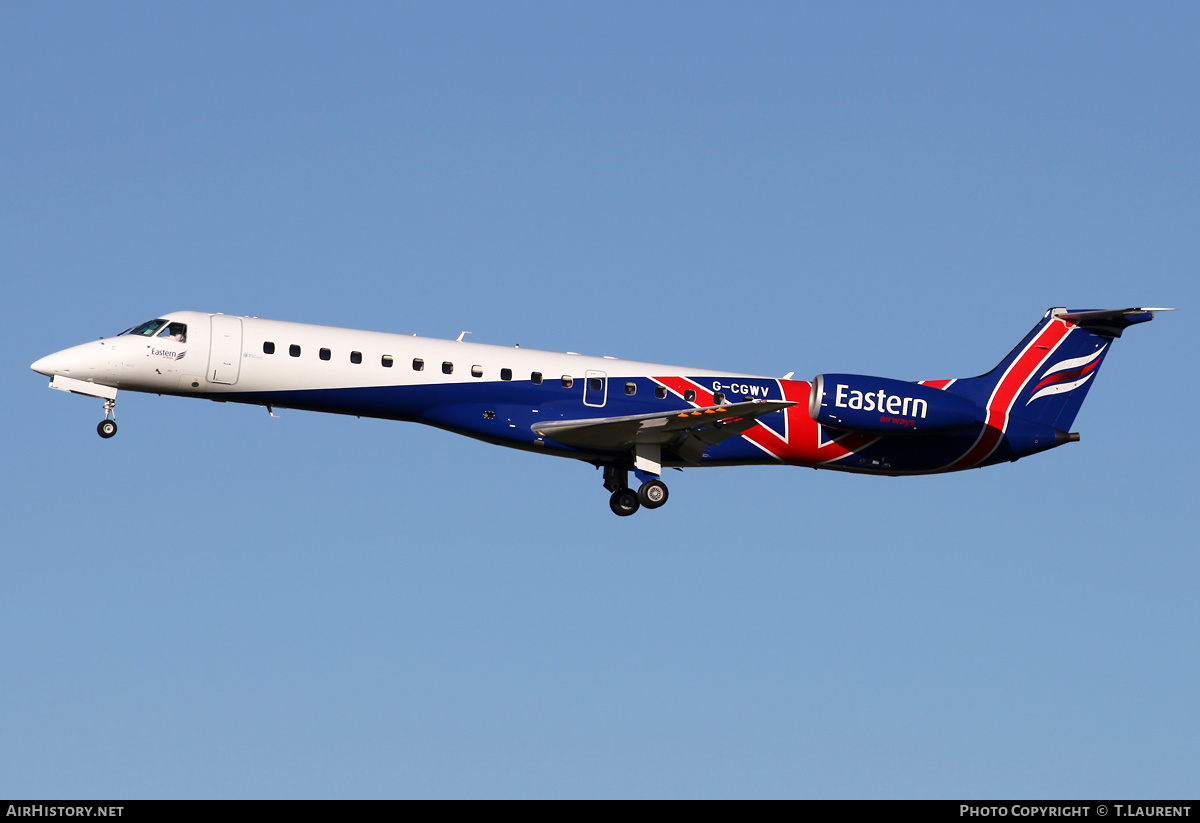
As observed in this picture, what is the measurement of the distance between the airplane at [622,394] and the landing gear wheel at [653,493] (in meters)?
0.04

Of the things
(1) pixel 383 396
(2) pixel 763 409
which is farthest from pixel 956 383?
(1) pixel 383 396

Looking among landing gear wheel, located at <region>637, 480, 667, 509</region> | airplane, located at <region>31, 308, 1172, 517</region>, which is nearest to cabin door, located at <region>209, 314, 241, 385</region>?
airplane, located at <region>31, 308, 1172, 517</region>

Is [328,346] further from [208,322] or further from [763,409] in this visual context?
[763,409]

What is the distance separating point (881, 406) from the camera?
3209 cm

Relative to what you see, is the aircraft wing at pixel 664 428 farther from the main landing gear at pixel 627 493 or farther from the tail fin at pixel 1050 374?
the tail fin at pixel 1050 374

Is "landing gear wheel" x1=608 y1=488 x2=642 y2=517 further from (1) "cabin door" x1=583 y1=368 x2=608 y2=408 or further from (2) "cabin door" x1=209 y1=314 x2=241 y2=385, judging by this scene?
(2) "cabin door" x1=209 y1=314 x2=241 y2=385

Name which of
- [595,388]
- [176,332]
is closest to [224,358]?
[176,332]

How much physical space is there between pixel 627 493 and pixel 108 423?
446 inches

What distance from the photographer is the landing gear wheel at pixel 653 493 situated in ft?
105

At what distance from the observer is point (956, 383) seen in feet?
112

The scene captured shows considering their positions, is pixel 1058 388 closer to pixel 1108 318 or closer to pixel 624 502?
pixel 1108 318

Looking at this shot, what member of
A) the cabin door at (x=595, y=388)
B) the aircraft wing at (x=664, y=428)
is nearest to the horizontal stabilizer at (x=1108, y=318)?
the aircraft wing at (x=664, y=428)

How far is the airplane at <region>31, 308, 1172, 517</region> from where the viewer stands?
98.5 feet
